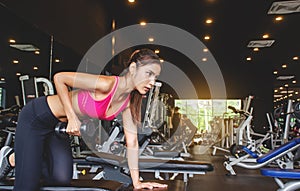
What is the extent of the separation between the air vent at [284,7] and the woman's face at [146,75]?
413cm

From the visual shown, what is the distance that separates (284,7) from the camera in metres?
4.74

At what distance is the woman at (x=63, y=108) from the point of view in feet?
3.82

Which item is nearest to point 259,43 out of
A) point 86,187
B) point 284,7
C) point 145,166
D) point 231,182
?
point 284,7

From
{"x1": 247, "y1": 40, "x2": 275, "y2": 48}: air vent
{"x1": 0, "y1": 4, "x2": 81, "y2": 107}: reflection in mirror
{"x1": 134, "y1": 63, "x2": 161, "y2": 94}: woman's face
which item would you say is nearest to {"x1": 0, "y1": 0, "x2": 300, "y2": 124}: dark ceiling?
{"x1": 0, "y1": 4, "x2": 81, "y2": 107}: reflection in mirror

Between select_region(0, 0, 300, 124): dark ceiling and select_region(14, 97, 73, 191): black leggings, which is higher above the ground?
select_region(0, 0, 300, 124): dark ceiling

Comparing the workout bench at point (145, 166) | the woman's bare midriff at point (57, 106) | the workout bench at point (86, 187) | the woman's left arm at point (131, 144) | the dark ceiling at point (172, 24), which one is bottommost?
the workout bench at point (145, 166)

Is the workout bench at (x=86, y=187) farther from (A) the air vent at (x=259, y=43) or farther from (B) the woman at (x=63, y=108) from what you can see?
(A) the air vent at (x=259, y=43)

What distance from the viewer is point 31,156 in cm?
118

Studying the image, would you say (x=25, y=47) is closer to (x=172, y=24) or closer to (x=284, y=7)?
(x=172, y=24)

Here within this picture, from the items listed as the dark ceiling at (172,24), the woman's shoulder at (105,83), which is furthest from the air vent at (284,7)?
the woman's shoulder at (105,83)

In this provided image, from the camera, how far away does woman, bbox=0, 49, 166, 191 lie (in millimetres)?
1165

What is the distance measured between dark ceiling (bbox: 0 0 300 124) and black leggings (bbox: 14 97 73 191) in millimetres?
1617

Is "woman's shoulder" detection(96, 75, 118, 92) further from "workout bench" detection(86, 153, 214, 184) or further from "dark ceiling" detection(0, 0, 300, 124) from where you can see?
"dark ceiling" detection(0, 0, 300, 124)

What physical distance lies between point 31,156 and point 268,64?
28.9 ft
